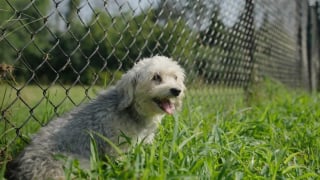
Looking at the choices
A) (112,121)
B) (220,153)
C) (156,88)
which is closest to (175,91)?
(156,88)

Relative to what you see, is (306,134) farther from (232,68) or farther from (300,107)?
(232,68)

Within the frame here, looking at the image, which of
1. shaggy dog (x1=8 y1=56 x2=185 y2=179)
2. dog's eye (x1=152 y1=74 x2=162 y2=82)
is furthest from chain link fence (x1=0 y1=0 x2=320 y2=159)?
dog's eye (x1=152 y1=74 x2=162 y2=82)

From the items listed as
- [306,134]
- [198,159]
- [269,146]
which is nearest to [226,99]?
[306,134]

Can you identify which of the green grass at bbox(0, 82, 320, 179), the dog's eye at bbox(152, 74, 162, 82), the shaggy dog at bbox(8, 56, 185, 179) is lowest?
the green grass at bbox(0, 82, 320, 179)

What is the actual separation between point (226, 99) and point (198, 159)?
3.96 meters

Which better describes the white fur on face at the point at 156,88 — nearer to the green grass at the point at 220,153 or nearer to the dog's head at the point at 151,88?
the dog's head at the point at 151,88

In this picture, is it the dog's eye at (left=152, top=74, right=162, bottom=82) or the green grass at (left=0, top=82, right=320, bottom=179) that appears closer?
the green grass at (left=0, top=82, right=320, bottom=179)

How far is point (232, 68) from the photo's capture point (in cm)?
671

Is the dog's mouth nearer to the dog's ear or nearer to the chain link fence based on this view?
the dog's ear

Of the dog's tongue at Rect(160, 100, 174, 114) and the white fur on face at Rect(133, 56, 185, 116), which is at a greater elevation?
the white fur on face at Rect(133, 56, 185, 116)

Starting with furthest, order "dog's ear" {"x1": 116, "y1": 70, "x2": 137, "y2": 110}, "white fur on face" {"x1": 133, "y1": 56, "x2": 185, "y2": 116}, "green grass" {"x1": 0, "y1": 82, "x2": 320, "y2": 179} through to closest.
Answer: "white fur on face" {"x1": 133, "y1": 56, "x2": 185, "y2": 116} < "dog's ear" {"x1": 116, "y1": 70, "x2": 137, "y2": 110} < "green grass" {"x1": 0, "y1": 82, "x2": 320, "y2": 179}

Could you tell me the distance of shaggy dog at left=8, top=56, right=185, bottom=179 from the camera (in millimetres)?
2628

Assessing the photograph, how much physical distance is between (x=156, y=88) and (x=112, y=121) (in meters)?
0.42

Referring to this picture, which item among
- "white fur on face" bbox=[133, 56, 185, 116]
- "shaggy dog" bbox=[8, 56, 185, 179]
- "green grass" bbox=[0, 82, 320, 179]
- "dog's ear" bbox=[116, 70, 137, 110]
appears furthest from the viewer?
"white fur on face" bbox=[133, 56, 185, 116]
